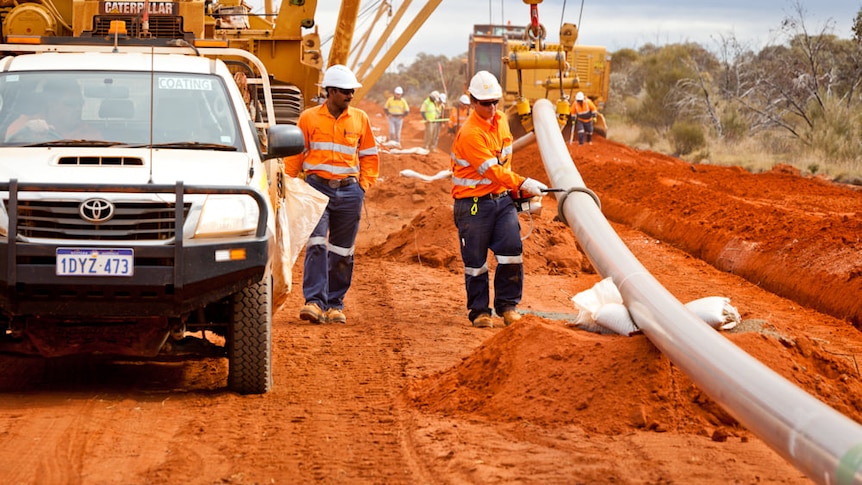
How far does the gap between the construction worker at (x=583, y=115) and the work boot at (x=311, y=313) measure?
23332 millimetres

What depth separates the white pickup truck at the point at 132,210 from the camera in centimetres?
670

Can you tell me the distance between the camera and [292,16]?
706 inches

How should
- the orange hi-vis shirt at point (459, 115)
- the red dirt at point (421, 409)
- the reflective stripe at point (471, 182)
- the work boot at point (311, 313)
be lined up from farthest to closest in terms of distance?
the orange hi-vis shirt at point (459, 115), the work boot at point (311, 313), the reflective stripe at point (471, 182), the red dirt at point (421, 409)

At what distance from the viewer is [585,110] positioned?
3422 cm

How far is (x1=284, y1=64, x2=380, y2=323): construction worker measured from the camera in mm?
10602

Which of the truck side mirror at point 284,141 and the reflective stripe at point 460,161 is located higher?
the truck side mirror at point 284,141

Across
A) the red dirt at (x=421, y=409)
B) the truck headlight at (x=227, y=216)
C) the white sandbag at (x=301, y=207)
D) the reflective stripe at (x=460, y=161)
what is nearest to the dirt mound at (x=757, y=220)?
the red dirt at (x=421, y=409)

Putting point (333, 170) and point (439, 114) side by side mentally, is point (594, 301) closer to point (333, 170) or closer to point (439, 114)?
point (333, 170)

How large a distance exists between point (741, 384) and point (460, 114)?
32.2 m

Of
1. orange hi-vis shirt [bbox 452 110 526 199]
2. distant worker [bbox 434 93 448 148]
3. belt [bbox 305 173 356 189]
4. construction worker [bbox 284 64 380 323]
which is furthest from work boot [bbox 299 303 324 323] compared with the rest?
distant worker [bbox 434 93 448 148]

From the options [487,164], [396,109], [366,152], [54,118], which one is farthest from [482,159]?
[396,109]

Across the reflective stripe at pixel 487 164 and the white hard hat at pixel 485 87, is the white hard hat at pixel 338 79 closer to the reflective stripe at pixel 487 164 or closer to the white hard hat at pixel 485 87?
the white hard hat at pixel 485 87

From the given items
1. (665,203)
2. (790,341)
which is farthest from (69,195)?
(665,203)

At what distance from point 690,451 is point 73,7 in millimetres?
11242
